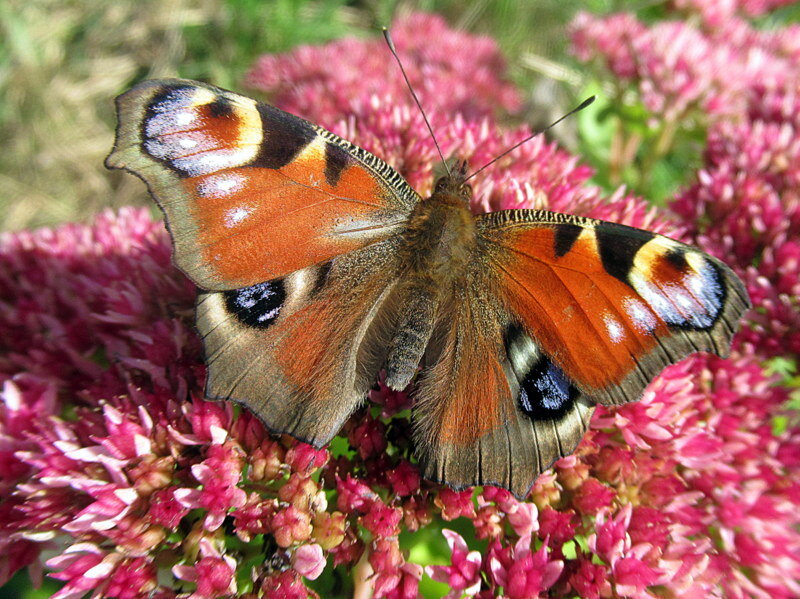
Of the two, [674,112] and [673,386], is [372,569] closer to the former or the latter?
[673,386]

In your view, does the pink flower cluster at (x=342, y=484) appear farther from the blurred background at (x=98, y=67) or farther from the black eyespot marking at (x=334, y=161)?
the blurred background at (x=98, y=67)

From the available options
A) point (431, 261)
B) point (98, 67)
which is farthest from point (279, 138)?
point (98, 67)

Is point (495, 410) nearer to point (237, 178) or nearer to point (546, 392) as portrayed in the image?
point (546, 392)

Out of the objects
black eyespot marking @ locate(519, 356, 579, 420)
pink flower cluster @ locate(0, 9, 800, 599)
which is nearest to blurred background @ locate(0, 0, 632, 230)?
pink flower cluster @ locate(0, 9, 800, 599)

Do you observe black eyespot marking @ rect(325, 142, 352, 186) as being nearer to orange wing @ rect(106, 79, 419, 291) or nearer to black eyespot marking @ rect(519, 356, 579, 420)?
orange wing @ rect(106, 79, 419, 291)

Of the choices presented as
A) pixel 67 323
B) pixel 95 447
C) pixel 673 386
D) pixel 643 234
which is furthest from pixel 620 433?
pixel 67 323
